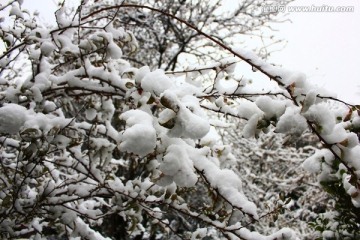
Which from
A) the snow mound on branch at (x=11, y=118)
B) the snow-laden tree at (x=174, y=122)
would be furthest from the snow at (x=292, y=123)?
the snow mound on branch at (x=11, y=118)

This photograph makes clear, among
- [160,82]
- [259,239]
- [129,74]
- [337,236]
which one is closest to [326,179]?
[259,239]

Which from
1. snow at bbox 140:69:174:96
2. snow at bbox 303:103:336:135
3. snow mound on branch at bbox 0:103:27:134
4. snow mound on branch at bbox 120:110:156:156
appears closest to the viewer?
snow mound on branch at bbox 120:110:156:156

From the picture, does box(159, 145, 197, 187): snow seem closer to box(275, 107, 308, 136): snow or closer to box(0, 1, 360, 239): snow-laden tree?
box(0, 1, 360, 239): snow-laden tree

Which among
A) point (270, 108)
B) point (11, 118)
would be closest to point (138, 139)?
Result: point (270, 108)

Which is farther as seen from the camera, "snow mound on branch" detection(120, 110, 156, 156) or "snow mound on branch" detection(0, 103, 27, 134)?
"snow mound on branch" detection(0, 103, 27, 134)

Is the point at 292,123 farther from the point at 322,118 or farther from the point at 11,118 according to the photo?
the point at 11,118

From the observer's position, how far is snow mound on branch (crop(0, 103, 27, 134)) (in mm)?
1203

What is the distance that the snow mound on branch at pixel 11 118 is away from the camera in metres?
1.20

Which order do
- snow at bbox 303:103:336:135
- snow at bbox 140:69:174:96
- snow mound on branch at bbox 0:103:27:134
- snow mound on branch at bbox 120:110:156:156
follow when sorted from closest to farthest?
snow mound on branch at bbox 120:110:156:156, snow at bbox 303:103:336:135, snow at bbox 140:69:174:96, snow mound on branch at bbox 0:103:27:134

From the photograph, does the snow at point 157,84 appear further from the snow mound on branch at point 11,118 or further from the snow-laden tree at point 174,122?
the snow mound on branch at point 11,118

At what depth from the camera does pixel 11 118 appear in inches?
48.0

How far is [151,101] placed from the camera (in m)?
0.96

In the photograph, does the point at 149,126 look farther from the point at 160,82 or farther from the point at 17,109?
the point at 17,109

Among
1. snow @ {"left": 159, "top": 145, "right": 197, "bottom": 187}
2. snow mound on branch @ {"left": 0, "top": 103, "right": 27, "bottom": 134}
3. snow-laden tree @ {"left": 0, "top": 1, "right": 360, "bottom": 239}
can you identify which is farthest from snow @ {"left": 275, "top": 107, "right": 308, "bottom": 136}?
snow mound on branch @ {"left": 0, "top": 103, "right": 27, "bottom": 134}
